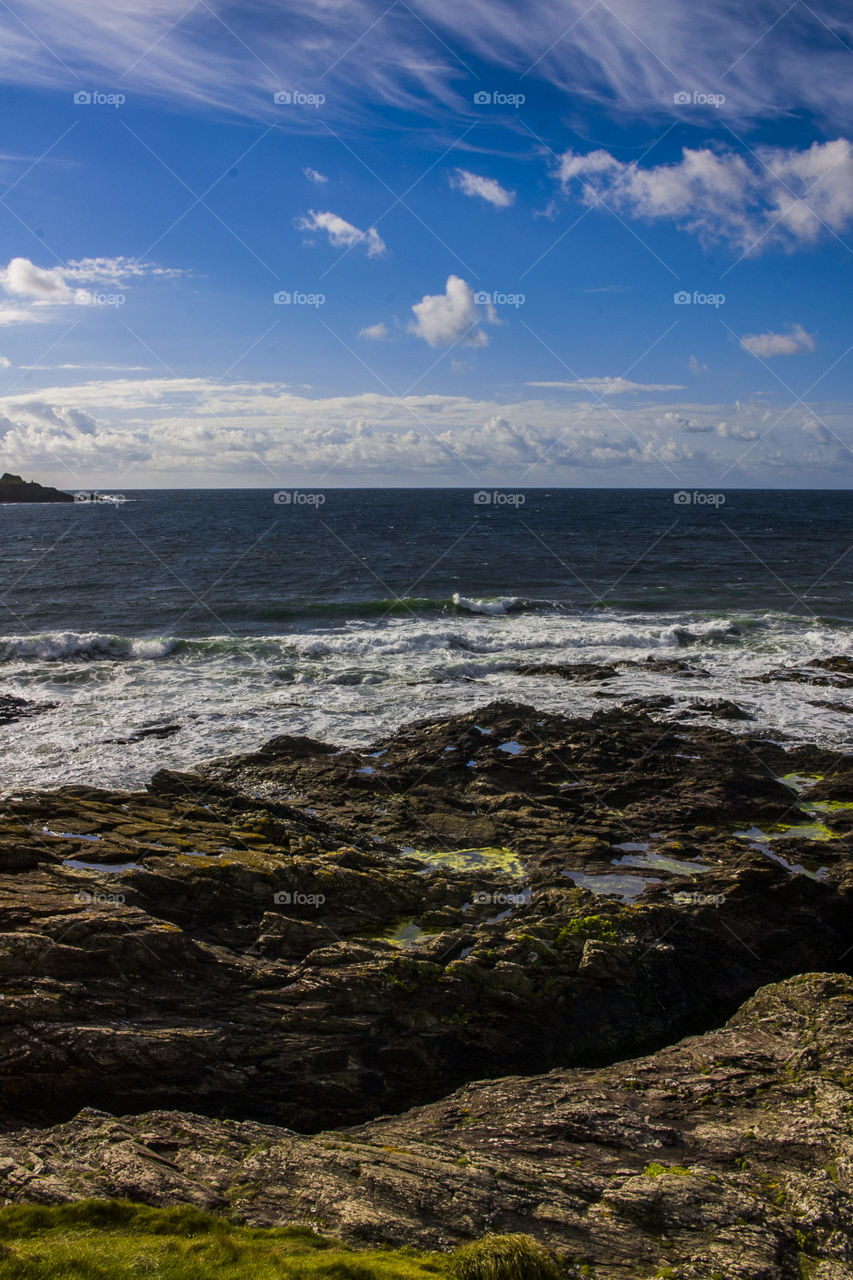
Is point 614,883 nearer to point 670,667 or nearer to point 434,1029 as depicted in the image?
point 434,1029

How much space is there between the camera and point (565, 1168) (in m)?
6.19

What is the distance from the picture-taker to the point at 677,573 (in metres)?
55.8

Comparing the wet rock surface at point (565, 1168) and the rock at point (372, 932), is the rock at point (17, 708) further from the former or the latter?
the wet rock surface at point (565, 1168)

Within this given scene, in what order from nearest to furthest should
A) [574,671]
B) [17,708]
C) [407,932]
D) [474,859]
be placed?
[407,932] < [474,859] < [17,708] < [574,671]

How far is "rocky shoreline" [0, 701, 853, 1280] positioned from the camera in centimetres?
562

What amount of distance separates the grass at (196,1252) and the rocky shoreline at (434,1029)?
0.29m

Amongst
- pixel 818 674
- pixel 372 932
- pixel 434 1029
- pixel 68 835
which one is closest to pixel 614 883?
pixel 372 932

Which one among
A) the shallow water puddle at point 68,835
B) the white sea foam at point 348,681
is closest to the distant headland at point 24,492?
the white sea foam at point 348,681

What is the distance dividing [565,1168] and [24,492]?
208 m

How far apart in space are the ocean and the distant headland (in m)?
121

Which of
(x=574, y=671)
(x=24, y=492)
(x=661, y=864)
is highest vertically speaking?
(x=24, y=492)

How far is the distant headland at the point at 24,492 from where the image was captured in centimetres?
18288

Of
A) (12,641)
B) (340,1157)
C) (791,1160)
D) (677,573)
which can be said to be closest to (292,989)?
(340,1157)

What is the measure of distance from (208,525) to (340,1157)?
99.3 meters
